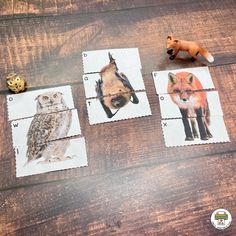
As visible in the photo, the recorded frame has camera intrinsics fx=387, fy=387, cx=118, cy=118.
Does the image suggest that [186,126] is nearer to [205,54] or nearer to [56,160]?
[205,54]

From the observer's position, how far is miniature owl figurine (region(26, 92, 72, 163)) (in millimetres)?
1071

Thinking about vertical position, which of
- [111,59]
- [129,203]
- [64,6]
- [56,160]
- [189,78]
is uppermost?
[64,6]

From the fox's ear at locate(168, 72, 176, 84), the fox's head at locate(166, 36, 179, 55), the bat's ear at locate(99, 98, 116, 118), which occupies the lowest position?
the bat's ear at locate(99, 98, 116, 118)

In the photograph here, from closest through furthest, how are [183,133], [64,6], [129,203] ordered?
[129,203] → [183,133] → [64,6]

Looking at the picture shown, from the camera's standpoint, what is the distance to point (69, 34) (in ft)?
4.25

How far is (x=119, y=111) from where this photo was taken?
1.15 meters

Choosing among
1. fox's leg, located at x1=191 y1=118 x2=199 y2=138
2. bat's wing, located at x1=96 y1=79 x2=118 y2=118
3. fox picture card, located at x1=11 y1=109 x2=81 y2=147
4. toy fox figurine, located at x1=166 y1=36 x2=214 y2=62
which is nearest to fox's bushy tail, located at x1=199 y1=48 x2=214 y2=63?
toy fox figurine, located at x1=166 y1=36 x2=214 y2=62

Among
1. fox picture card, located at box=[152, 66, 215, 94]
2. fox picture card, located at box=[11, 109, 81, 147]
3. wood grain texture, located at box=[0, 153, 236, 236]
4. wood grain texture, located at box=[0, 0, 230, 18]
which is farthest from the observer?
wood grain texture, located at box=[0, 0, 230, 18]

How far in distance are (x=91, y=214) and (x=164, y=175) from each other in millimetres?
225

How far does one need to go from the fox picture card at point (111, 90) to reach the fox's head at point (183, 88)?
0.31ft

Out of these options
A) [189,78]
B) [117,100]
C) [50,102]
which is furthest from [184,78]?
[50,102]

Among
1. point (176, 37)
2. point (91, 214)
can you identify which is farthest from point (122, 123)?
point (176, 37)

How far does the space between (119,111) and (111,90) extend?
0.08m

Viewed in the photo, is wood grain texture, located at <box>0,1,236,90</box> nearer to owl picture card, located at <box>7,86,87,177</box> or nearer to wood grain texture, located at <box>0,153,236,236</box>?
owl picture card, located at <box>7,86,87,177</box>
